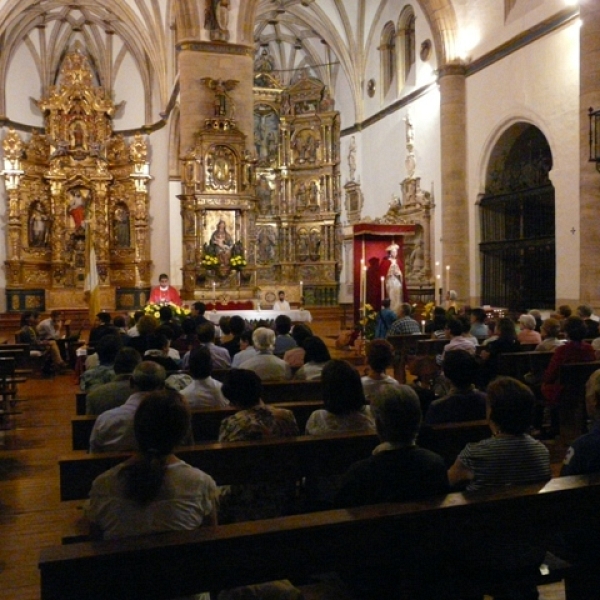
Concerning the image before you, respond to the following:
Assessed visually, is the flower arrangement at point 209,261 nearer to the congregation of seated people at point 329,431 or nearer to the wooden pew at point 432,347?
the wooden pew at point 432,347

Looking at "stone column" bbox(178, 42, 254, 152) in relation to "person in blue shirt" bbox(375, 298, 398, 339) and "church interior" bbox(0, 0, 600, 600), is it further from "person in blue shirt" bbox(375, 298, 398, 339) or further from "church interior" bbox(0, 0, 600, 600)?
"person in blue shirt" bbox(375, 298, 398, 339)

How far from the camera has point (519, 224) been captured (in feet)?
55.4

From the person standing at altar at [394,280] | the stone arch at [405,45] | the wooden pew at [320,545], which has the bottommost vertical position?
the wooden pew at [320,545]

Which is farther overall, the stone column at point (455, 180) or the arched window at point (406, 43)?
the arched window at point (406, 43)

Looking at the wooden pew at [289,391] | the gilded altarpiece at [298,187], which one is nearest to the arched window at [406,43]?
the gilded altarpiece at [298,187]

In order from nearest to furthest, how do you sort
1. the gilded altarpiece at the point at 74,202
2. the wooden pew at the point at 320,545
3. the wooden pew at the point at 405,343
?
1. the wooden pew at the point at 320,545
2. the wooden pew at the point at 405,343
3. the gilded altarpiece at the point at 74,202

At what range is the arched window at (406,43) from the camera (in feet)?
71.2

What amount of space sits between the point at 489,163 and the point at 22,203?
16268 mm

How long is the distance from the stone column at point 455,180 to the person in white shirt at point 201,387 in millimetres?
13953

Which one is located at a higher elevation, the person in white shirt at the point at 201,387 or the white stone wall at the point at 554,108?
the white stone wall at the point at 554,108

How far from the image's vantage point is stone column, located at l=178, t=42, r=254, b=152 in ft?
55.8

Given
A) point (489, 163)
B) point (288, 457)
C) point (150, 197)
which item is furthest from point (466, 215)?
point (288, 457)

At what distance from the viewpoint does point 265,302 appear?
16.8 metres

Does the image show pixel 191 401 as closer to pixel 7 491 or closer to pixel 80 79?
pixel 7 491
